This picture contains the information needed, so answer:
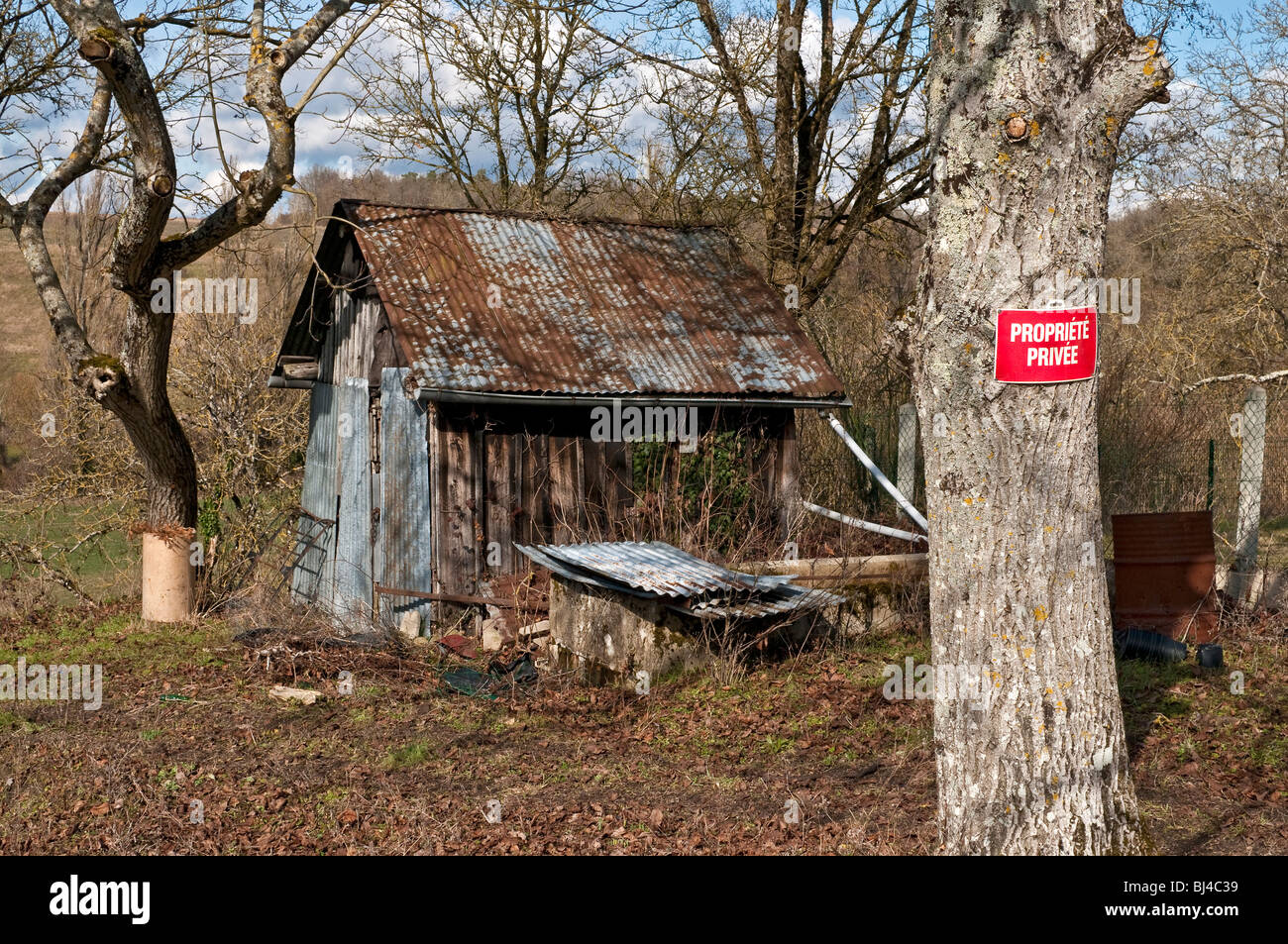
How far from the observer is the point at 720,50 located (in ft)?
58.3

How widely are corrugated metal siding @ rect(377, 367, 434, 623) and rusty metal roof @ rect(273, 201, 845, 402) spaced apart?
2.99ft

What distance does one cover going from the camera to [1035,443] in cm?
451

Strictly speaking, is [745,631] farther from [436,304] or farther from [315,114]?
[315,114]

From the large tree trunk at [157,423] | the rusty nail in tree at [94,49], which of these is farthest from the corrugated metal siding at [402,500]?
the rusty nail in tree at [94,49]

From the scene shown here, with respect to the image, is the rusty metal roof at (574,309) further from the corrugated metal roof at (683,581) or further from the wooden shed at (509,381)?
the corrugated metal roof at (683,581)

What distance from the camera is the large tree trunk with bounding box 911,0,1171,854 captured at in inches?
177

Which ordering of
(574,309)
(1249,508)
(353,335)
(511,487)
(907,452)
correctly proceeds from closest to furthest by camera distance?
1. (1249,508)
2. (511,487)
3. (574,309)
4. (353,335)
5. (907,452)

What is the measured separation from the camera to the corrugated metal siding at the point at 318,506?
48.9 ft

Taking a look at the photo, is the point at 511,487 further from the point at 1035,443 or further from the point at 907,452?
the point at 1035,443

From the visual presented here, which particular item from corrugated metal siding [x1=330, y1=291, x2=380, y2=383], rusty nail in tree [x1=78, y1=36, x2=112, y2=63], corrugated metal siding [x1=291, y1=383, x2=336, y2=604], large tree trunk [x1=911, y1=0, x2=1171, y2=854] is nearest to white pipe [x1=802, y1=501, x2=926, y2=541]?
corrugated metal siding [x1=330, y1=291, x2=380, y2=383]

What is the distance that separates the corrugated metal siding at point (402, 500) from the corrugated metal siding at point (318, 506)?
2.37 meters

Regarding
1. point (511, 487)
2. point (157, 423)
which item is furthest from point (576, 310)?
point (157, 423)

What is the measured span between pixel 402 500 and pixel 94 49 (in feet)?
17.8

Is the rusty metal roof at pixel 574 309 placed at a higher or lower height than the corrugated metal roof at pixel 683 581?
higher
